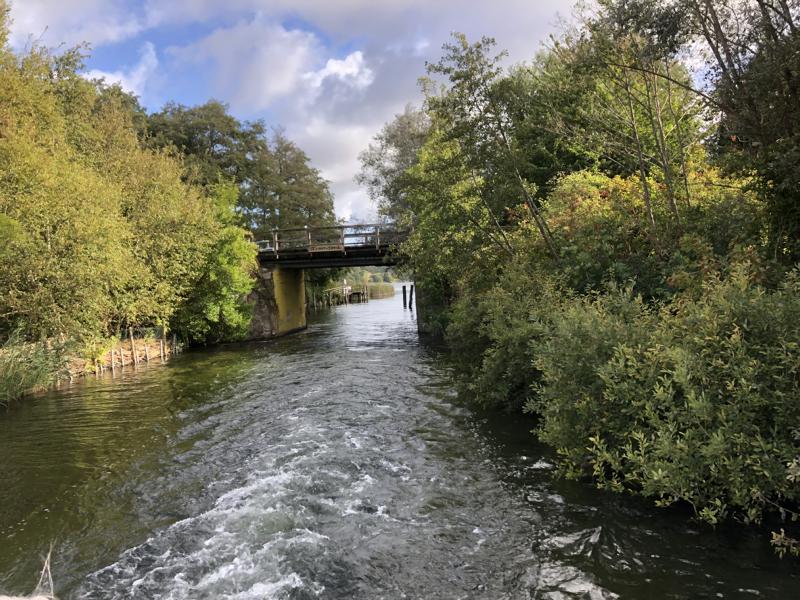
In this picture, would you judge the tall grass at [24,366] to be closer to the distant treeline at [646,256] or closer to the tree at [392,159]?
the distant treeline at [646,256]

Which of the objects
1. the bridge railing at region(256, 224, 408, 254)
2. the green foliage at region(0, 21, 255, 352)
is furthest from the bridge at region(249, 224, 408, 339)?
the green foliage at region(0, 21, 255, 352)

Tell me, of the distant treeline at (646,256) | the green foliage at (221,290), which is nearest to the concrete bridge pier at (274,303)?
the green foliage at (221,290)

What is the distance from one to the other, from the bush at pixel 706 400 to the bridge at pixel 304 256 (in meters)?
19.7

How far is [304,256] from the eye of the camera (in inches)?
1053

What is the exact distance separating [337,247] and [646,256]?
747 inches

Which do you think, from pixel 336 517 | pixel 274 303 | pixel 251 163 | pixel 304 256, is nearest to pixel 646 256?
pixel 336 517

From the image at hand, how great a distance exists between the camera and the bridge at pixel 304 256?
85.5 ft

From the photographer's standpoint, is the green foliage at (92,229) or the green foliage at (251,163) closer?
the green foliage at (92,229)

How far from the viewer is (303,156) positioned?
41.8 metres

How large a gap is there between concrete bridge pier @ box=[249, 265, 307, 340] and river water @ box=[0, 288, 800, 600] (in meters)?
16.1

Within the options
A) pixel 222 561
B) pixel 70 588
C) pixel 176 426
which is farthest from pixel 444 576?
pixel 176 426

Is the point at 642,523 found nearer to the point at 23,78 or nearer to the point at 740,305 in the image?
the point at 740,305

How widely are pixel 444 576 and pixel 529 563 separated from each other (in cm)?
66

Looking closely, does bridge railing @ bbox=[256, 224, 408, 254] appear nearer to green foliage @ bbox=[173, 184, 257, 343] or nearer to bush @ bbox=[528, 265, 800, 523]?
green foliage @ bbox=[173, 184, 257, 343]
